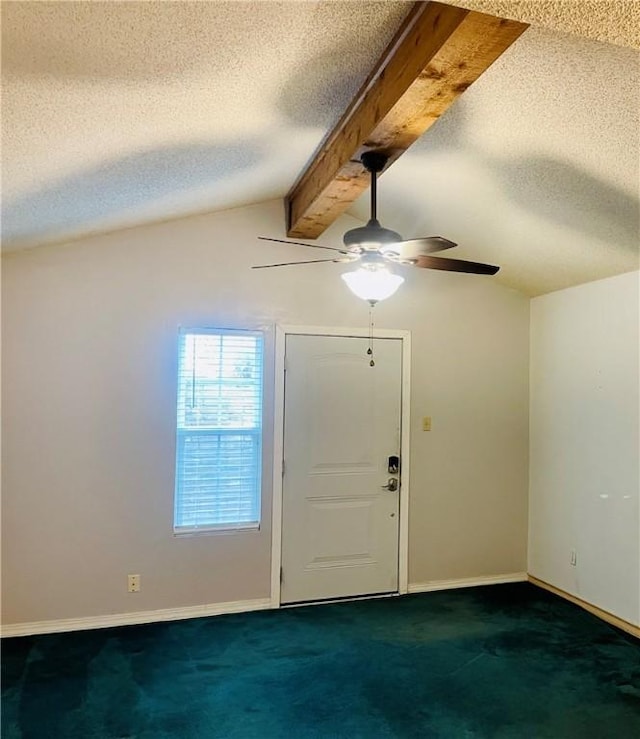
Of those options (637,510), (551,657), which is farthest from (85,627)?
(637,510)

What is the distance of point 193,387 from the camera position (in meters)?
3.71

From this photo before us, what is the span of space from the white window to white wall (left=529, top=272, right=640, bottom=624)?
2429 mm

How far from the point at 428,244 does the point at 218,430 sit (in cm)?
216

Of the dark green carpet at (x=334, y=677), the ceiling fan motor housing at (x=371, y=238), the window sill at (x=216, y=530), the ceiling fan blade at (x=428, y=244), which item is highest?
the ceiling fan motor housing at (x=371, y=238)

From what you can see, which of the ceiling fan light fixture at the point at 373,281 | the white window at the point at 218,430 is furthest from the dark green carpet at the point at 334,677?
the ceiling fan light fixture at the point at 373,281

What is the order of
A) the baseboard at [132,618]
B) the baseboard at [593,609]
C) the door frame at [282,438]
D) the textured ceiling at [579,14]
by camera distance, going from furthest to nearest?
1. the door frame at [282,438]
2. the baseboard at [593,609]
3. the baseboard at [132,618]
4. the textured ceiling at [579,14]

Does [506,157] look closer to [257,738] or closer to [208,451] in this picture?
[208,451]

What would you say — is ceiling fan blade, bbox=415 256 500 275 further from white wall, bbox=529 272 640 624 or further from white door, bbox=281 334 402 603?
white wall, bbox=529 272 640 624

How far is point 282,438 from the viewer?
3.90 meters

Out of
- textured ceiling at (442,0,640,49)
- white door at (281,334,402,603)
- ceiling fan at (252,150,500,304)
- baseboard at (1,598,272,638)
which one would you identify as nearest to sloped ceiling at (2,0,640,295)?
textured ceiling at (442,0,640,49)

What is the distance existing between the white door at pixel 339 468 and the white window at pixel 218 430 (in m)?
0.26

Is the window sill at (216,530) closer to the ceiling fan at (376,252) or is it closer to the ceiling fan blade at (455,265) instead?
the ceiling fan at (376,252)

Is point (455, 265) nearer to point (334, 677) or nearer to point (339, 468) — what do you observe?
point (339, 468)

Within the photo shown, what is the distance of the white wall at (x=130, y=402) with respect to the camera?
3.37 m
